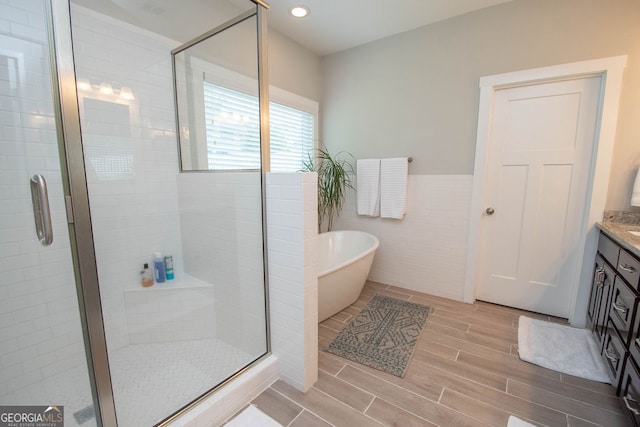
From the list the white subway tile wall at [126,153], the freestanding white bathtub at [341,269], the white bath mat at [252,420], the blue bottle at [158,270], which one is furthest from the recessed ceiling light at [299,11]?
the white bath mat at [252,420]

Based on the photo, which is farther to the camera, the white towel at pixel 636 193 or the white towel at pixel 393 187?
the white towel at pixel 393 187

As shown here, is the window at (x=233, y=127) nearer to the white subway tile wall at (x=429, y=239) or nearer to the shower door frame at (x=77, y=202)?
the shower door frame at (x=77, y=202)

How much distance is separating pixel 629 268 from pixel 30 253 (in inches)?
129

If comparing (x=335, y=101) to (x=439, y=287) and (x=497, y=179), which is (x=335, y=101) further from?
(x=439, y=287)

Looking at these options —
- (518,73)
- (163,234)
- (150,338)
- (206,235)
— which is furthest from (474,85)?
(150,338)

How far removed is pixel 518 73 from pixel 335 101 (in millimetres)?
1810

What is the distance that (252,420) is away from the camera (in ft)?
4.61

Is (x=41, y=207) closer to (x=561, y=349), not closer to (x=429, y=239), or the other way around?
(x=429, y=239)

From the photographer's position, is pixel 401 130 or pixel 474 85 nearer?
pixel 474 85

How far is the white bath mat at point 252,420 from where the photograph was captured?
138 cm

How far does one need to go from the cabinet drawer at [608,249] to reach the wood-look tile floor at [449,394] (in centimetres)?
77

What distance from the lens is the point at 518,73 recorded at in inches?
90.2

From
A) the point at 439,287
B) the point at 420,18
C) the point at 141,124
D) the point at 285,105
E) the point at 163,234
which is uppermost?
the point at 420,18

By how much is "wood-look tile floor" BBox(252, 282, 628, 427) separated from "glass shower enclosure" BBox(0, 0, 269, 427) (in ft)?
1.52
